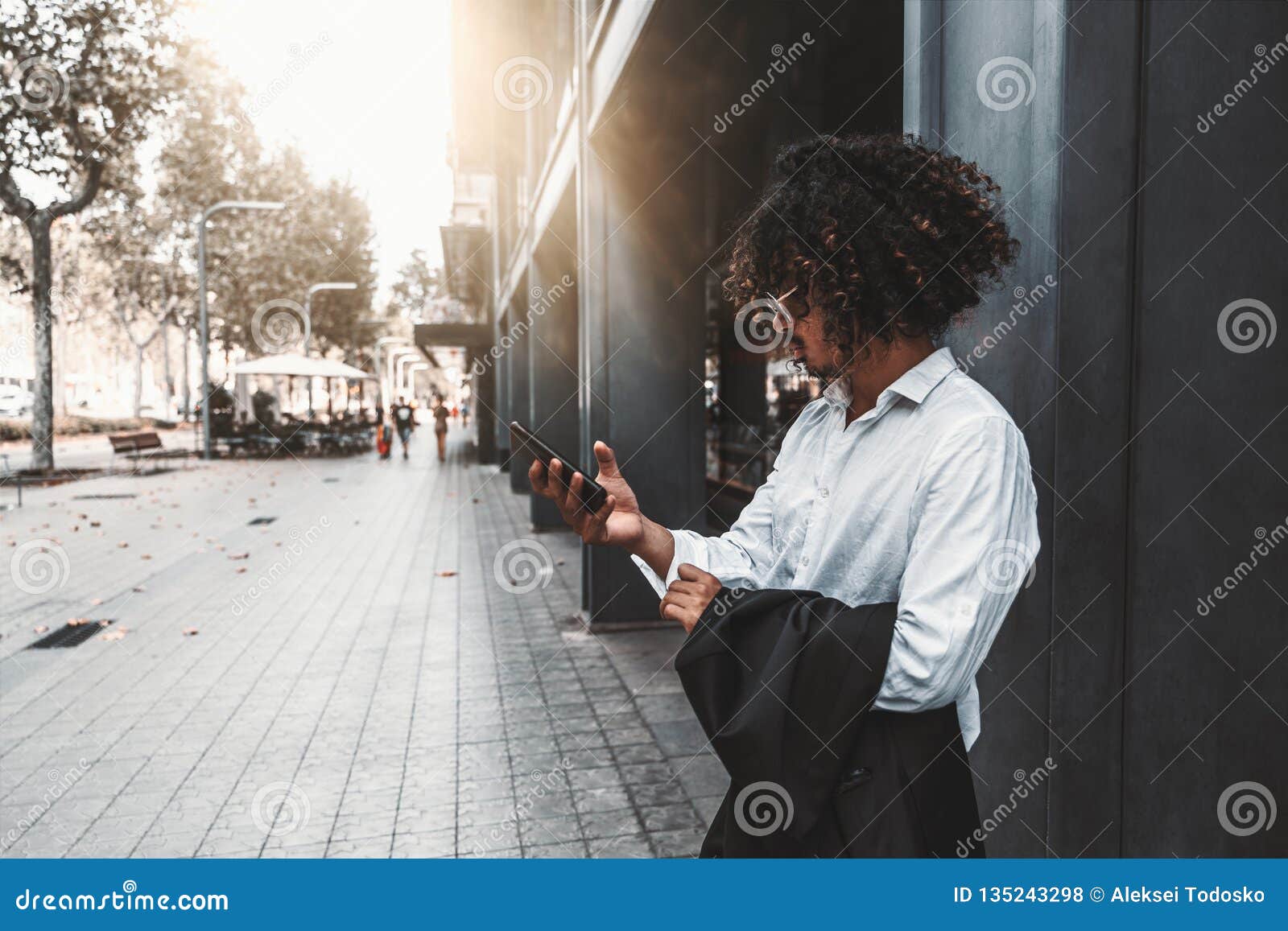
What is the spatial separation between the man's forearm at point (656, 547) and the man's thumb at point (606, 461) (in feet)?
0.41

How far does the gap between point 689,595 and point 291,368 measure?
26.4 meters

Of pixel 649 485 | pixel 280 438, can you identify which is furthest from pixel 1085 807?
pixel 280 438

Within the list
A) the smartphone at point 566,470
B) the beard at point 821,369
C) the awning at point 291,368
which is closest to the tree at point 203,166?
the awning at point 291,368

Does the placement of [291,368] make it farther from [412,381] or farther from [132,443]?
[412,381]

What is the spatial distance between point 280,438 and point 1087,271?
28369mm

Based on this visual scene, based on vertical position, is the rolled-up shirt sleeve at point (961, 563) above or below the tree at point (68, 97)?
below

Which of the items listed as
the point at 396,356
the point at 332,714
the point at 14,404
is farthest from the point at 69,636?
the point at 396,356

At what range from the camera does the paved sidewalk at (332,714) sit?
386 centimetres

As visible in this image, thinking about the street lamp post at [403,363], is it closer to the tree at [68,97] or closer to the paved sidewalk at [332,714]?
the tree at [68,97]

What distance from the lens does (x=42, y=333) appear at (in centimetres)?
1905

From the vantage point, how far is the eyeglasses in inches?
64.8

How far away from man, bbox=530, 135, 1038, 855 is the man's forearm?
0.88 ft

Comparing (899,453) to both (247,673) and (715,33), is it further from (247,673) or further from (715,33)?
(247,673)

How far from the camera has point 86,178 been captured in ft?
63.2
